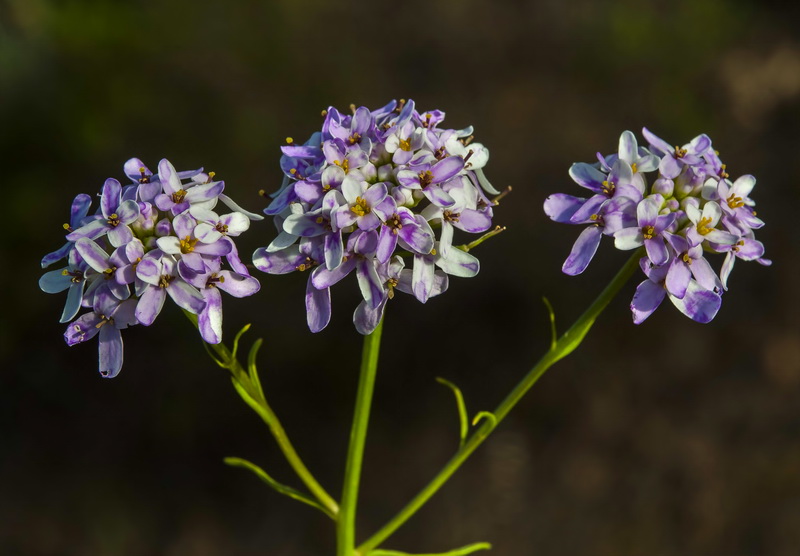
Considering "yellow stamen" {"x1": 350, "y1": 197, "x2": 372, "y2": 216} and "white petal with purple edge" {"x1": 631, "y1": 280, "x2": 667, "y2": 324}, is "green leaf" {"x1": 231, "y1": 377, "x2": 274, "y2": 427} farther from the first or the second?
"white petal with purple edge" {"x1": 631, "y1": 280, "x2": 667, "y2": 324}

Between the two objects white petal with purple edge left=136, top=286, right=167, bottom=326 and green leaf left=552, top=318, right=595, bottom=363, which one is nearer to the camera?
white petal with purple edge left=136, top=286, right=167, bottom=326

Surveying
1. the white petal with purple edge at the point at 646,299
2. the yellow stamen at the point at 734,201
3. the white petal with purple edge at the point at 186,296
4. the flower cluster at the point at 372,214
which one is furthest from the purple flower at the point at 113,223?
the yellow stamen at the point at 734,201

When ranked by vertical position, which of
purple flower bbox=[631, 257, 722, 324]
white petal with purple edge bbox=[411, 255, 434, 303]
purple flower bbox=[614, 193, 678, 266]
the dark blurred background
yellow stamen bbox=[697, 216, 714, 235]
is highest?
the dark blurred background

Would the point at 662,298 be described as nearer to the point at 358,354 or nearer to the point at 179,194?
the point at 179,194

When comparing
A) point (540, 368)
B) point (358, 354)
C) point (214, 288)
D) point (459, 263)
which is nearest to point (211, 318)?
point (214, 288)

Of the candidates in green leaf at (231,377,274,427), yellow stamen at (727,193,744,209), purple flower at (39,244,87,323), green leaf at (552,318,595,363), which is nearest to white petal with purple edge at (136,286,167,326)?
purple flower at (39,244,87,323)

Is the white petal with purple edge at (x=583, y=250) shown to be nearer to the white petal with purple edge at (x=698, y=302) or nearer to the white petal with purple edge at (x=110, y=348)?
the white petal with purple edge at (x=698, y=302)

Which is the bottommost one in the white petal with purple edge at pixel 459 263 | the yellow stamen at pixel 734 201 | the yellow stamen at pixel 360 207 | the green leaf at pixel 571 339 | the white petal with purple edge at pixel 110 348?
the white petal with purple edge at pixel 110 348
